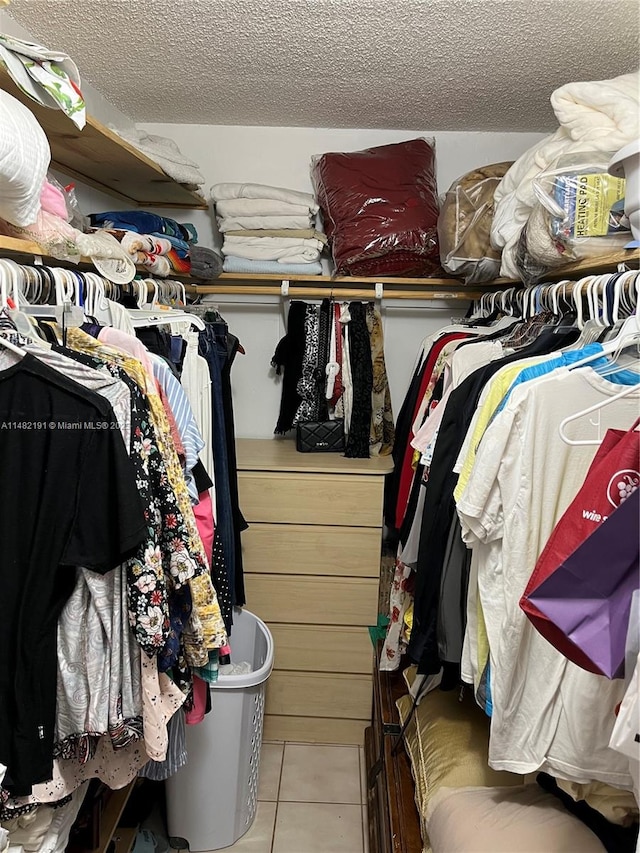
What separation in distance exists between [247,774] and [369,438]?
123cm

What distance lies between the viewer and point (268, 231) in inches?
97.5

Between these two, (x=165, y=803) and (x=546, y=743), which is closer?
(x=546, y=743)

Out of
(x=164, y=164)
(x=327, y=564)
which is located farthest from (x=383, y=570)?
(x=164, y=164)

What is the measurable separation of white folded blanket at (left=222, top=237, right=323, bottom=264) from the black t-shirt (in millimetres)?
1523

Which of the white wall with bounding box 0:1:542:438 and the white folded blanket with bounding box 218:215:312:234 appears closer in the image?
the white folded blanket with bounding box 218:215:312:234

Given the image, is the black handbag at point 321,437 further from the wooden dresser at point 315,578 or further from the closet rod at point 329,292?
the closet rod at point 329,292

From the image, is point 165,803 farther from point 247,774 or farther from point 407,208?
point 407,208

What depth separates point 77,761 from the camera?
1.22 meters

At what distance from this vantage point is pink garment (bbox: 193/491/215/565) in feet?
4.85

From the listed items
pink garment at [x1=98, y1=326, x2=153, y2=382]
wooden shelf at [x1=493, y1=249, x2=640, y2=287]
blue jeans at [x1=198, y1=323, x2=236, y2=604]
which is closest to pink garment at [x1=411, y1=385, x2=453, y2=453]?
wooden shelf at [x1=493, y1=249, x2=640, y2=287]

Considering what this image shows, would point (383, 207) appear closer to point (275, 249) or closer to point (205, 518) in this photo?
point (275, 249)

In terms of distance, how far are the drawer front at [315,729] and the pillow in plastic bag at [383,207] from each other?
1.75m

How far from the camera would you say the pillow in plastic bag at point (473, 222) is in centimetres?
213

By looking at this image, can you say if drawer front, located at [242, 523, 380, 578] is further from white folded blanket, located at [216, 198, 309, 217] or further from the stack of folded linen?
white folded blanket, located at [216, 198, 309, 217]
